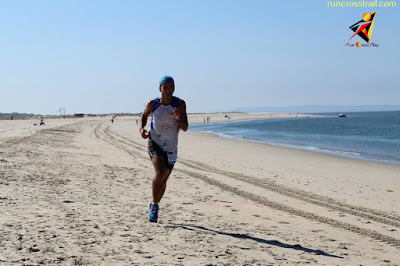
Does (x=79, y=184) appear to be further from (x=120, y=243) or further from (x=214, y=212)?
(x=120, y=243)

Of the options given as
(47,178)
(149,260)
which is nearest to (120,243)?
(149,260)

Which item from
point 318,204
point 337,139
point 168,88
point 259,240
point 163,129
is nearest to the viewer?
point 259,240

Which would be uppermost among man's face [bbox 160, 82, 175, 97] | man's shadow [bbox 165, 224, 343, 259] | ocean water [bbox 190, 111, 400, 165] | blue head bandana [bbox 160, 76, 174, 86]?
blue head bandana [bbox 160, 76, 174, 86]

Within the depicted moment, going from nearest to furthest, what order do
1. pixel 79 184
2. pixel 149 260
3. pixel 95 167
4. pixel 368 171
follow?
pixel 149 260 < pixel 79 184 < pixel 95 167 < pixel 368 171

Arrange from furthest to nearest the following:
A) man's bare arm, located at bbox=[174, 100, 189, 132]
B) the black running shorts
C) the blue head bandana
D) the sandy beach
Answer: the black running shorts, the blue head bandana, man's bare arm, located at bbox=[174, 100, 189, 132], the sandy beach

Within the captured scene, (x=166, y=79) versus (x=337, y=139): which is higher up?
(x=166, y=79)

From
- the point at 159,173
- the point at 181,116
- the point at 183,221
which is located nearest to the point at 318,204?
the point at 183,221

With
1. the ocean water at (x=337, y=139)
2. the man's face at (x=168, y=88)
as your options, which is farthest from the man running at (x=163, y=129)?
the ocean water at (x=337, y=139)

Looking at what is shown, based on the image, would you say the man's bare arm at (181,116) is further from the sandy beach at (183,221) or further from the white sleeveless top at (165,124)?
the sandy beach at (183,221)

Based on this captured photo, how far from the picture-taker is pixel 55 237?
432 cm

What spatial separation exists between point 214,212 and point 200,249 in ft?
6.74

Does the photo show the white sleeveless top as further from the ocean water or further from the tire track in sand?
the ocean water

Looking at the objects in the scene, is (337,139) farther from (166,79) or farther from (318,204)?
(166,79)

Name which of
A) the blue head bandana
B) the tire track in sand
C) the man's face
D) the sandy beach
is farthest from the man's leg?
the tire track in sand
